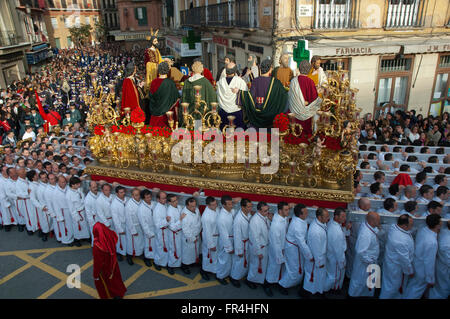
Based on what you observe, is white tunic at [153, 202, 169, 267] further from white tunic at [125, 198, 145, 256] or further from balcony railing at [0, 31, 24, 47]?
balcony railing at [0, 31, 24, 47]

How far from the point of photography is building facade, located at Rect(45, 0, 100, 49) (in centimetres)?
4550

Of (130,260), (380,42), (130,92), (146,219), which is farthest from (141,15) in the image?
(146,219)

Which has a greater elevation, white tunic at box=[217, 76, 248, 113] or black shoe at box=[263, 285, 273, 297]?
white tunic at box=[217, 76, 248, 113]

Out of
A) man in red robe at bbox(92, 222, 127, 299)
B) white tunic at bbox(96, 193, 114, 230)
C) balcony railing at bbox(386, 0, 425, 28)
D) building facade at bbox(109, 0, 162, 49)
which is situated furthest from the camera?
building facade at bbox(109, 0, 162, 49)

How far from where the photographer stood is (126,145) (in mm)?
7562

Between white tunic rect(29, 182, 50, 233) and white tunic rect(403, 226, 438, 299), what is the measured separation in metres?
7.23

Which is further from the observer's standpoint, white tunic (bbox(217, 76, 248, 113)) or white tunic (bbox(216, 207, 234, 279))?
white tunic (bbox(217, 76, 248, 113))

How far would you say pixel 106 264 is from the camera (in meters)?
5.32

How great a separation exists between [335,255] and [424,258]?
1230 millimetres

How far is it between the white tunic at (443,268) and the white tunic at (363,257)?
2.71 ft

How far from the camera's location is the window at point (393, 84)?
41.3 feet

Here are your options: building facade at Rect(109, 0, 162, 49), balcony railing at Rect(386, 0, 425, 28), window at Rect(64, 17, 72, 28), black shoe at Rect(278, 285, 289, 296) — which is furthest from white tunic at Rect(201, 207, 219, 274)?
window at Rect(64, 17, 72, 28)
